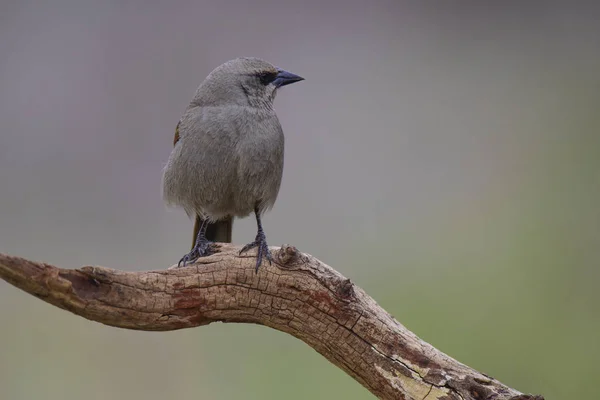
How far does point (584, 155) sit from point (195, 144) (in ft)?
11.3

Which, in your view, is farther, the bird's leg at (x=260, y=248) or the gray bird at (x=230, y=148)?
the gray bird at (x=230, y=148)

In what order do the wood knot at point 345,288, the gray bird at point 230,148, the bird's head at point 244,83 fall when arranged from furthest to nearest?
the bird's head at point 244,83 < the gray bird at point 230,148 < the wood knot at point 345,288

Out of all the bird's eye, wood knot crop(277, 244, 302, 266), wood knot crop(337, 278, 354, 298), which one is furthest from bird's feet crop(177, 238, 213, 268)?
the bird's eye

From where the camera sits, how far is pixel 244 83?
4031 millimetres

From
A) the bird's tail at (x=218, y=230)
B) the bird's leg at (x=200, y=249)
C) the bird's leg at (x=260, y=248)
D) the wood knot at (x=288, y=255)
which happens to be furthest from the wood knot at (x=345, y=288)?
the bird's tail at (x=218, y=230)

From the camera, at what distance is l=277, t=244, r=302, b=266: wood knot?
10.2 ft

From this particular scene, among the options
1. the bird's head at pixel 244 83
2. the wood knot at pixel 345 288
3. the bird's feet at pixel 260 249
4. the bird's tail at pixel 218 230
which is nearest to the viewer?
the wood knot at pixel 345 288

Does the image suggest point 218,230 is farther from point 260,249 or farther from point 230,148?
point 260,249

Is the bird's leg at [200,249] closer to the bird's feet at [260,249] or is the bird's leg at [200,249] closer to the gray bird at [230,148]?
the gray bird at [230,148]

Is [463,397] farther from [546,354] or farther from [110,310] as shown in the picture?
[546,354]

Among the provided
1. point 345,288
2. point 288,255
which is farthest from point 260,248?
point 345,288

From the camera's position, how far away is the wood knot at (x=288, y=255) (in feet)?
10.2

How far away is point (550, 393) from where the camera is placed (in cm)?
490

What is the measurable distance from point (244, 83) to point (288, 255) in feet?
4.38
